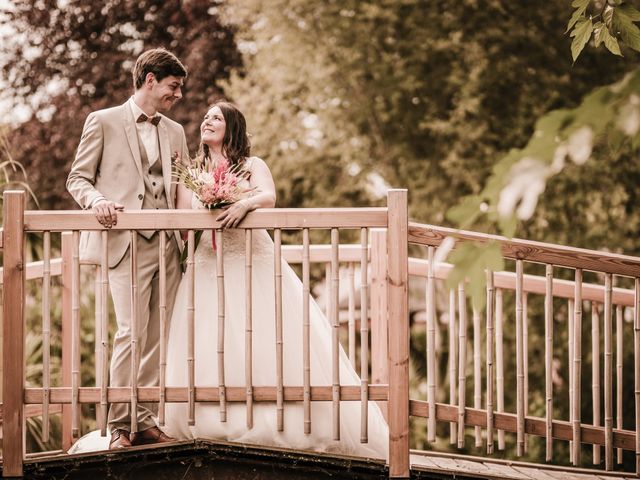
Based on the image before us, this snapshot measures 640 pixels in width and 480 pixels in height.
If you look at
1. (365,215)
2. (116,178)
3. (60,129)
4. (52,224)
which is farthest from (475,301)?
(60,129)

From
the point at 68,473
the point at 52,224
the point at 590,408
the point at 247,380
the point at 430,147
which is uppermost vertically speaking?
the point at 430,147

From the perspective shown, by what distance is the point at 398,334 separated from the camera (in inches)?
158

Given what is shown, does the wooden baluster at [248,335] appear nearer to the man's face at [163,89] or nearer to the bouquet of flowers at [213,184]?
the bouquet of flowers at [213,184]

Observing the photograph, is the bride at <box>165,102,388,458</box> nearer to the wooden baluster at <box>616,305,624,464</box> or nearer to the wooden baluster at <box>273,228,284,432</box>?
the wooden baluster at <box>273,228,284,432</box>

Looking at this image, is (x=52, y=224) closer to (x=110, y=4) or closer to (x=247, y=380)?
(x=247, y=380)

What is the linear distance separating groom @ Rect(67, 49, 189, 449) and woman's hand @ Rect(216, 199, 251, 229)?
0.54m

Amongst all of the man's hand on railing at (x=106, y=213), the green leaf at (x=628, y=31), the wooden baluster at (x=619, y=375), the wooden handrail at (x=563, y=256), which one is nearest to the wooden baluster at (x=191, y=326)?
the man's hand on railing at (x=106, y=213)

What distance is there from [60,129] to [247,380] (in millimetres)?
8811

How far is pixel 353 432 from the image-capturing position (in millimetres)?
4434

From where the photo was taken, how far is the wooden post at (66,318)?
5230mm

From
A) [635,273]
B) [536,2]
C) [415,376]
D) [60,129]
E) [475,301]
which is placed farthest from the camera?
[60,129]

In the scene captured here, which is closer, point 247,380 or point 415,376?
point 247,380

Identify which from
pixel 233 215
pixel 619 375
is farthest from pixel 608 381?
pixel 233 215

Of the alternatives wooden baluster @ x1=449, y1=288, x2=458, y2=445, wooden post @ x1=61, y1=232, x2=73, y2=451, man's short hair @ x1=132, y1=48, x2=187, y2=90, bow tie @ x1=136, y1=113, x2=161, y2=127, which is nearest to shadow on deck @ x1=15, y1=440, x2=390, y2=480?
wooden baluster @ x1=449, y1=288, x2=458, y2=445
